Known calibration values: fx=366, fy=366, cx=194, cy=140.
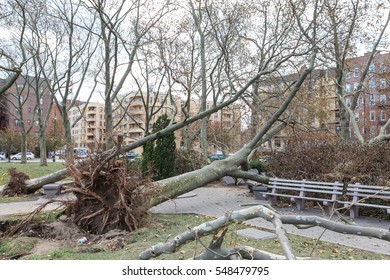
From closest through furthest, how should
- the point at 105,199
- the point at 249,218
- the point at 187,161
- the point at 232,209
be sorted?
the point at 249,218, the point at 105,199, the point at 232,209, the point at 187,161

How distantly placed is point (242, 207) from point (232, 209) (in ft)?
4.60

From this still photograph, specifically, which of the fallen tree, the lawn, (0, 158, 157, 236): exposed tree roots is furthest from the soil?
the fallen tree

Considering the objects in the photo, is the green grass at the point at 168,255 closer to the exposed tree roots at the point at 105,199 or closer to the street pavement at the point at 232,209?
the street pavement at the point at 232,209

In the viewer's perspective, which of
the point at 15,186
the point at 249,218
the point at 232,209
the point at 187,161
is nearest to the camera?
the point at 249,218

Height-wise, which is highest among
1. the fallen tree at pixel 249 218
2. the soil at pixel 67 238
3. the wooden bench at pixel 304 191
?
the fallen tree at pixel 249 218

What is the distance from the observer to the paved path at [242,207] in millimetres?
6143

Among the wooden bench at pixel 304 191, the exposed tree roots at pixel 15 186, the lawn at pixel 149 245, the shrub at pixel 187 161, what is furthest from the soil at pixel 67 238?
the shrub at pixel 187 161

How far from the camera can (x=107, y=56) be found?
17.3 meters

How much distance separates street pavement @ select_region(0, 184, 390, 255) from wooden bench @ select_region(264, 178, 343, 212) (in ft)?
1.15

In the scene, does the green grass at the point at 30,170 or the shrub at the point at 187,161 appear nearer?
the shrub at the point at 187,161

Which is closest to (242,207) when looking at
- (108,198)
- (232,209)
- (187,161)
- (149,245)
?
(232,209)

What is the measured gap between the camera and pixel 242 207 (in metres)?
9.95

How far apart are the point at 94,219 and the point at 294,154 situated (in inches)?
239

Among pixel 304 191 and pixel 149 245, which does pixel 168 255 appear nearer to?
pixel 149 245
